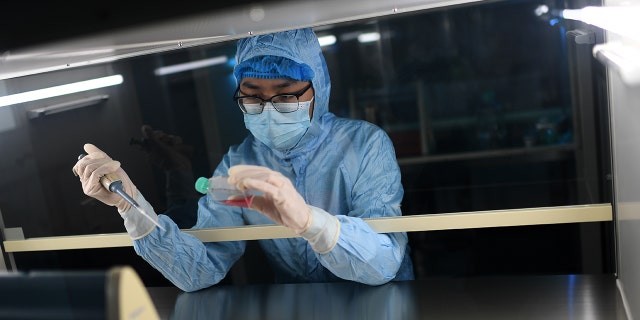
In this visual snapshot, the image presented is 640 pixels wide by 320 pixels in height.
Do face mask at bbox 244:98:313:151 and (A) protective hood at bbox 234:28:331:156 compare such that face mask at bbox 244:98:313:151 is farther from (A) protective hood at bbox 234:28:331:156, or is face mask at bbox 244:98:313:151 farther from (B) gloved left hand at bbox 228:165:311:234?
(B) gloved left hand at bbox 228:165:311:234

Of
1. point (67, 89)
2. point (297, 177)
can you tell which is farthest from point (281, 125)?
point (67, 89)

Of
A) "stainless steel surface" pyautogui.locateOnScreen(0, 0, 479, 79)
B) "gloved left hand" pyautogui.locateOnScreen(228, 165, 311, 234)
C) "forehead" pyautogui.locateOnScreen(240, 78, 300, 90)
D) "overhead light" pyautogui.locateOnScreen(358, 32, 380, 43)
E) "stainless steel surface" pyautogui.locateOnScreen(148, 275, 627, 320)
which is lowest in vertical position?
"stainless steel surface" pyautogui.locateOnScreen(148, 275, 627, 320)

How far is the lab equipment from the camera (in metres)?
1.13

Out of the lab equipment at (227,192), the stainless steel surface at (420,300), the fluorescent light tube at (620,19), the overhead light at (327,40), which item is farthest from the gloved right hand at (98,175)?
the fluorescent light tube at (620,19)

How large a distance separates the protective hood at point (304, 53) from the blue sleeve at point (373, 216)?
0.49 ft

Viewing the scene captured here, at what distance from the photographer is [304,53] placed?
4.56 ft

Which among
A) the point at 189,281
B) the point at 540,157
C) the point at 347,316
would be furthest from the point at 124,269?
the point at 540,157

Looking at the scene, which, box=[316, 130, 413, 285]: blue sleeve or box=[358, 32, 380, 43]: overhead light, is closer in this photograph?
box=[316, 130, 413, 285]: blue sleeve

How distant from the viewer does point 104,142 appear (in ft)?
5.45

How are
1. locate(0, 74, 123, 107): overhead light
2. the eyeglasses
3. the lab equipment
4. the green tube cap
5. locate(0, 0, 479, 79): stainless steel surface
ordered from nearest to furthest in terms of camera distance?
locate(0, 0, 479, 79): stainless steel surface → the lab equipment → the green tube cap → the eyeglasses → locate(0, 74, 123, 107): overhead light

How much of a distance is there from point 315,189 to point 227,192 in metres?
0.36

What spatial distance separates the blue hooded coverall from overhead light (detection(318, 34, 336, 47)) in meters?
0.07

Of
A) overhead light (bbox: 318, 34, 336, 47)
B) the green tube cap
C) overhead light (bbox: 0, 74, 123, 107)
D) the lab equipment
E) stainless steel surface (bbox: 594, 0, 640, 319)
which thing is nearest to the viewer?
stainless steel surface (bbox: 594, 0, 640, 319)

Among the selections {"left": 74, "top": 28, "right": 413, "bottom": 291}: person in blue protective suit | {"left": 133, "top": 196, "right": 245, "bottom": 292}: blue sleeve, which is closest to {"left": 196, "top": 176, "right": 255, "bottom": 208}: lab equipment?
{"left": 74, "top": 28, "right": 413, "bottom": 291}: person in blue protective suit
